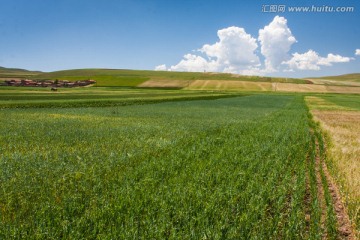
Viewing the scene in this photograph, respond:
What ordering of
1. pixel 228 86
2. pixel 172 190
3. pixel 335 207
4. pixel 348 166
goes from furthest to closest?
1. pixel 228 86
2. pixel 348 166
3. pixel 335 207
4. pixel 172 190

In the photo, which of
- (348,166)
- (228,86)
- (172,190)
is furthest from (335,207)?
(228,86)

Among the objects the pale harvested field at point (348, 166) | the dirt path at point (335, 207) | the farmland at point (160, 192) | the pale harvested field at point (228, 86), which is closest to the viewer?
the farmland at point (160, 192)

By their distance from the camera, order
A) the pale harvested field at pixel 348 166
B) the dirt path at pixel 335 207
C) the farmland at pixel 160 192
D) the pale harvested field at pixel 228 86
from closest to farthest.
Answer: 1. the farmland at pixel 160 192
2. the dirt path at pixel 335 207
3. the pale harvested field at pixel 348 166
4. the pale harvested field at pixel 228 86

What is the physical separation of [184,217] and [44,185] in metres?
3.99

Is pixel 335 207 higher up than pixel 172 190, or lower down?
lower down

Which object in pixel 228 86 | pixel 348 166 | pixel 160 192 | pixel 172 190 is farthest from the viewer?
pixel 228 86

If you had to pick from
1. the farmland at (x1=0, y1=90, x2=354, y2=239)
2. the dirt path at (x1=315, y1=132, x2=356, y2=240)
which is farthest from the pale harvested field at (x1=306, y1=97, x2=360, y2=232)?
the farmland at (x1=0, y1=90, x2=354, y2=239)

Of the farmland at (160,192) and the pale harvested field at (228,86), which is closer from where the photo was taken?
the farmland at (160,192)

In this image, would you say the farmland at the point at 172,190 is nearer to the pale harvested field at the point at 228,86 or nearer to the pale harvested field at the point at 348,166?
the pale harvested field at the point at 348,166

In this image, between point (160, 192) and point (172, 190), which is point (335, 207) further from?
point (160, 192)

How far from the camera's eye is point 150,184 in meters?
7.57

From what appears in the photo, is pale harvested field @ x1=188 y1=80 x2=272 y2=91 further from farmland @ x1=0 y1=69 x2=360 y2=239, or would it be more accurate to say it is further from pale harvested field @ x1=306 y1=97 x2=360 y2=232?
farmland @ x1=0 y1=69 x2=360 y2=239

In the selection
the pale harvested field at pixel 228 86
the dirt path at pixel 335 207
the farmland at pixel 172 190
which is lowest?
the dirt path at pixel 335 207

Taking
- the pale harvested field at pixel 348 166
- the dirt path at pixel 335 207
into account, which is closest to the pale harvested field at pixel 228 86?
the pale harvested field at pixel 348 166
